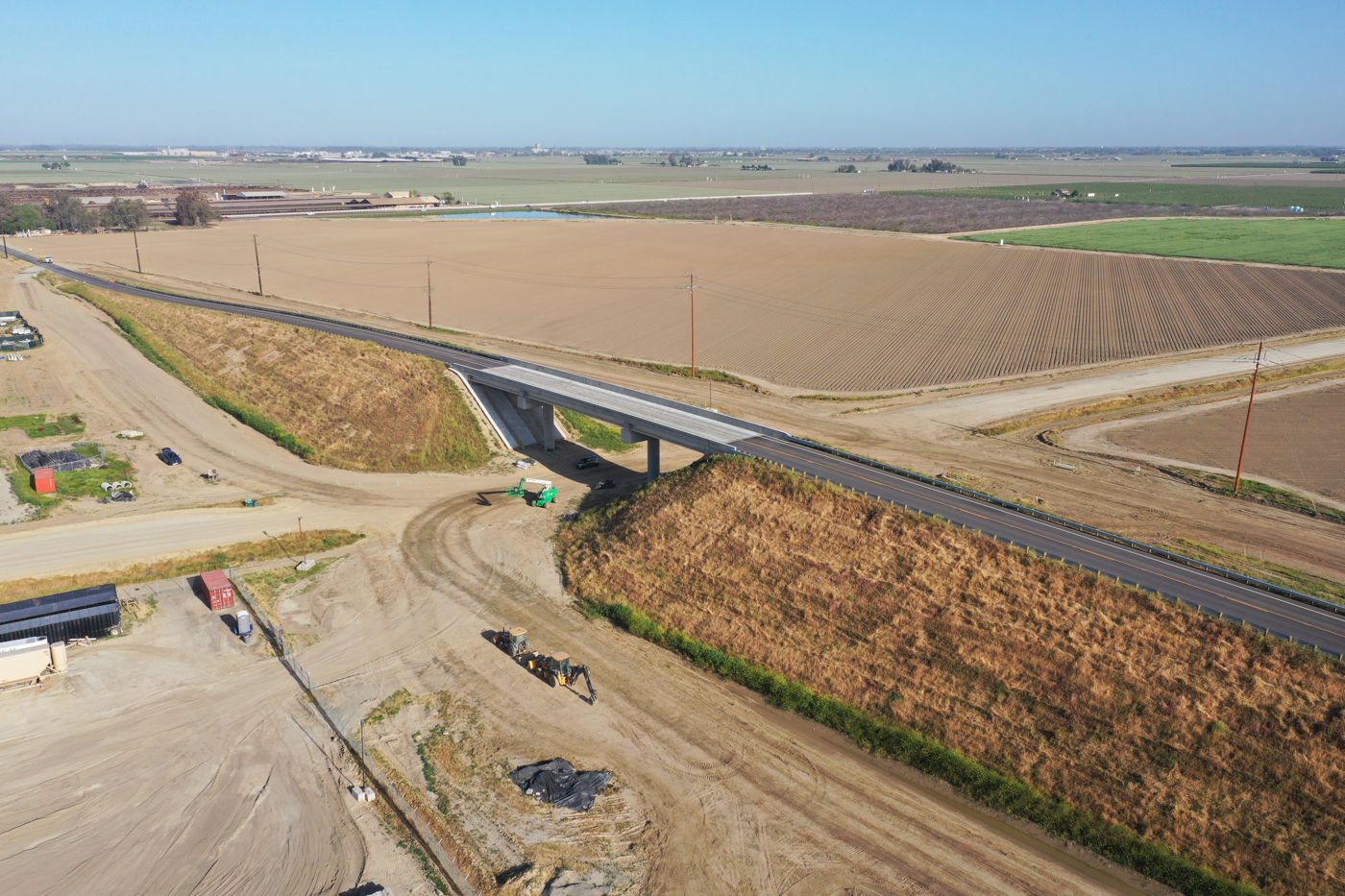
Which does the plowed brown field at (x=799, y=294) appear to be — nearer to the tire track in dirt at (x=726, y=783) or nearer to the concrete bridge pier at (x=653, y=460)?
the concrete bridge pier at (x=653, y=460)

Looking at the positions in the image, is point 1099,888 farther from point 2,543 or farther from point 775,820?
point 2,543

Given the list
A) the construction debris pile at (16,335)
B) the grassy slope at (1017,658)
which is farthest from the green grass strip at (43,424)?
the grassy slope at (1017,658)

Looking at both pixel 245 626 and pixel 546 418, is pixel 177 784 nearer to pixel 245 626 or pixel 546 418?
pixel 245 626

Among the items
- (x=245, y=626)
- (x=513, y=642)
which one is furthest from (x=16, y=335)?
(x=513, y=642)

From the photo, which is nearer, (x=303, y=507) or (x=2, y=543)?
(x=2, y=543)

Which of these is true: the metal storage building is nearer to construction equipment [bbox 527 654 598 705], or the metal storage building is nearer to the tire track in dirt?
the tire track in dirt

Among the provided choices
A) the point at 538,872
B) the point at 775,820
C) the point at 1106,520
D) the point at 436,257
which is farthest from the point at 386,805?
the point at 436,257

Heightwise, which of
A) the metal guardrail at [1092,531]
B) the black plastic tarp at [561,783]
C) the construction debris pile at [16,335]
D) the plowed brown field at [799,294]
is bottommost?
the black plastic tarp at [561,783]
